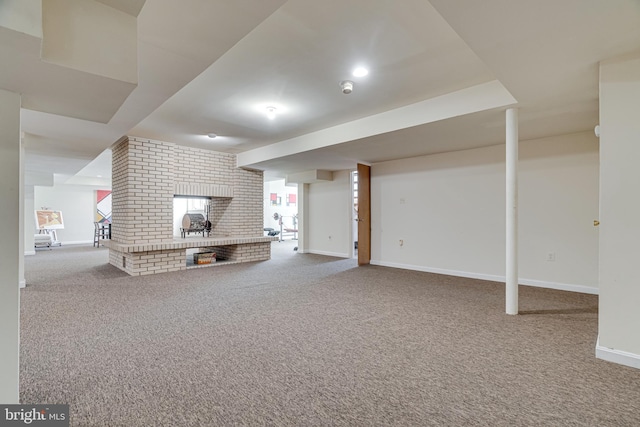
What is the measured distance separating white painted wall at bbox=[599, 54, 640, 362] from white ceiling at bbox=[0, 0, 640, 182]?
23cm

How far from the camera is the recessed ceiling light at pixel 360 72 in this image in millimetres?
2672

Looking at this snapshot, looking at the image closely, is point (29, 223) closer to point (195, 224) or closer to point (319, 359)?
point (195, 224)

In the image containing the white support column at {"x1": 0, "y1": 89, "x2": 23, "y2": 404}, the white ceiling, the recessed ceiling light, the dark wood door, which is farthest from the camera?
the dark wood door

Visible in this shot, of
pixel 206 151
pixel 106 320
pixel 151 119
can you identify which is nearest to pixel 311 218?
pixel 206 151

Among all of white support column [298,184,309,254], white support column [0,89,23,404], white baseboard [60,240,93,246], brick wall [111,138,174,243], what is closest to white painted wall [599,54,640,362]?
white support column [0,89,23,404]

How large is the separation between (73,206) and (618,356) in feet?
44.0

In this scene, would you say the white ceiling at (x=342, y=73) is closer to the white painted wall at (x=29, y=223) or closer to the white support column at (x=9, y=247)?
the white support column at (x=9, y=247)

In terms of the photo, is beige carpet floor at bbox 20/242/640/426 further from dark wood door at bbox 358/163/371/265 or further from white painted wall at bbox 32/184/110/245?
white painted wall at bbox 32/184/110/245

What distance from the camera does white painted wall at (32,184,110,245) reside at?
975 cm

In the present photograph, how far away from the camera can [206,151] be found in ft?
19.7

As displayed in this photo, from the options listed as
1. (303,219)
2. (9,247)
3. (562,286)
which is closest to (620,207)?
(562,286)

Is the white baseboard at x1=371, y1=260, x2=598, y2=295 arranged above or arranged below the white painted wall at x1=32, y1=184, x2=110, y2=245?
below

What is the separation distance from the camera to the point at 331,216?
765 cm

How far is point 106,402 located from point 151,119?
11.6 ft
